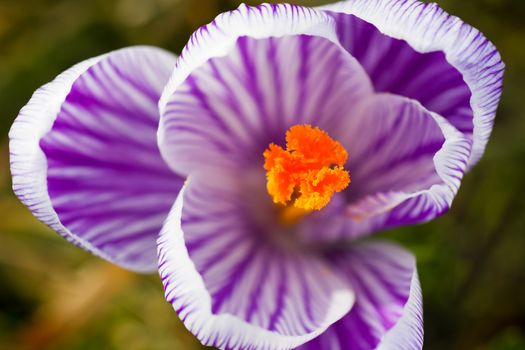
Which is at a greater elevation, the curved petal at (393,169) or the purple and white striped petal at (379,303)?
the curved petal at (393,169)

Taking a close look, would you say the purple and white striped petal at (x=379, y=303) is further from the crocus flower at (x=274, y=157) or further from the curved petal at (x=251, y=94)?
→ the curved petal at (x=251, y=94)

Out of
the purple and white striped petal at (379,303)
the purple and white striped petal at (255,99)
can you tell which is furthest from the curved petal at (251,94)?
the purple and white striped petal at (379,303)

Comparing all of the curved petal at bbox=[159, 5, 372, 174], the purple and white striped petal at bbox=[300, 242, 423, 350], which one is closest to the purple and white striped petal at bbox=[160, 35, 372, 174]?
the curved petal at bbox=[159, 5, 372, 174]

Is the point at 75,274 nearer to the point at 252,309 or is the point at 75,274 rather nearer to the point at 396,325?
the point at 252,309

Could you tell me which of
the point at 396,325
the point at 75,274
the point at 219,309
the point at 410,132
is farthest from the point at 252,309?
the point at 75,274

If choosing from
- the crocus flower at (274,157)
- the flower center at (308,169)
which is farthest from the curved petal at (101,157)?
the flower center at (308,169)

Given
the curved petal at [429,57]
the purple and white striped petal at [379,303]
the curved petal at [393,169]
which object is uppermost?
the curved petal at [429,57]

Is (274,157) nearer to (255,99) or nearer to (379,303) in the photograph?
(255,99)

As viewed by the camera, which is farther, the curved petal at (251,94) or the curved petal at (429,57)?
the curved petal at (251,94)
